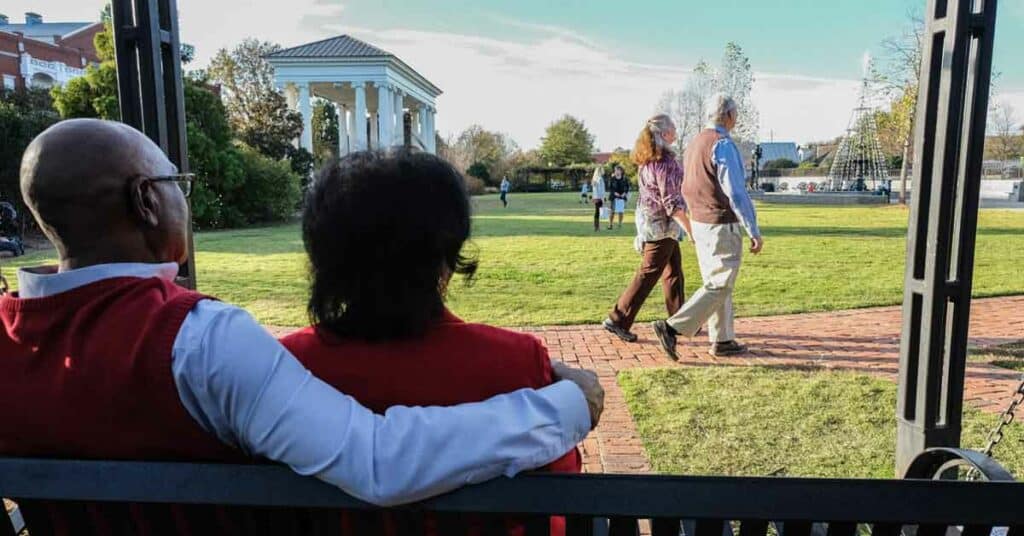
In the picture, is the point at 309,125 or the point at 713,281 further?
the point at 309,125

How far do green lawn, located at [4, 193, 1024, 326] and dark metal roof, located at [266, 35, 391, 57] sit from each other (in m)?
25.1

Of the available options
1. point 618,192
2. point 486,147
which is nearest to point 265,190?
point 618,192

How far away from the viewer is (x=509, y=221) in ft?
73.8

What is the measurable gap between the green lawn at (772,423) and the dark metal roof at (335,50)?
38478 millimetres

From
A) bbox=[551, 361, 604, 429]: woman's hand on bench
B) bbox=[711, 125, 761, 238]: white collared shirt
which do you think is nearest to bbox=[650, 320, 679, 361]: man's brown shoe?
bbox=[711, 125, 761, 238]: white collared shirt

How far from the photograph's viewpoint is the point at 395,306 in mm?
1239

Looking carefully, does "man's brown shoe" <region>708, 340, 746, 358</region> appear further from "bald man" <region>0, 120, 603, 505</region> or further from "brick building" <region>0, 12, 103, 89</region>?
"brick building" <region>0, 12, 103, 89</region>

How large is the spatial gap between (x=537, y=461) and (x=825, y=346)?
5336mm

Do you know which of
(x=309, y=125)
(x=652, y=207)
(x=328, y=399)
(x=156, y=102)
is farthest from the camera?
(x=309, y=125)

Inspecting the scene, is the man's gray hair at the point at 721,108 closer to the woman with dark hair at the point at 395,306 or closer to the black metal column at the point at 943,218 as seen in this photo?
the black metal column at the point at 943,218

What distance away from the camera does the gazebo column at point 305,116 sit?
132 ft

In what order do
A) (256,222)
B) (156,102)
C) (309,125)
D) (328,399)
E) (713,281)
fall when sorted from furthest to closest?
(309,125), (256,222), (713,281), (156,102), (328,399)

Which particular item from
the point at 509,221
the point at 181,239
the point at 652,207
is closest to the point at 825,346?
the point at 652,207

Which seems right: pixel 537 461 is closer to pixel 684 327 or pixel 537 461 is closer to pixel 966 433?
pixel 966 433
